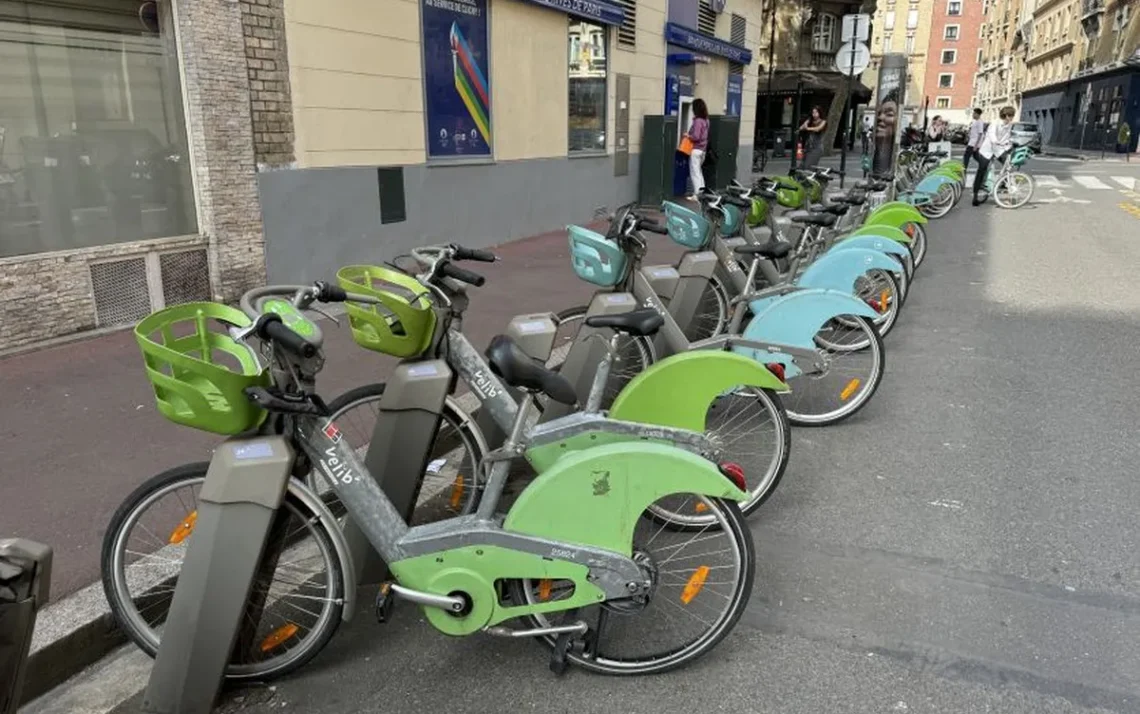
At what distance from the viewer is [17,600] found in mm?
1519

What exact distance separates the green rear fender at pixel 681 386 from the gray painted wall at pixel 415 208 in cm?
489

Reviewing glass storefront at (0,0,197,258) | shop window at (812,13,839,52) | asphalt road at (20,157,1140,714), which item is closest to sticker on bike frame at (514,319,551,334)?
asphalt road at (20,157,1140,714)

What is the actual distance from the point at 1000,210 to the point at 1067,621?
1421 centimetres

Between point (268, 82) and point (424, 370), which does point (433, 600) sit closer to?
point (424, 370)

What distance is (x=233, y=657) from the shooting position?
8.49ft

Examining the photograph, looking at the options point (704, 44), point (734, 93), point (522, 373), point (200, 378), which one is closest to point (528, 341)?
point (522, 373)

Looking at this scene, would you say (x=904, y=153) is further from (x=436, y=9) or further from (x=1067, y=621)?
(x=1067, y=621)

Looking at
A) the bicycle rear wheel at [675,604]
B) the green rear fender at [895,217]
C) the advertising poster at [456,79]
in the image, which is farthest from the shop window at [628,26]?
the bicycle rear wheel at [675,604]

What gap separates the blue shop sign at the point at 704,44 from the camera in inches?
573

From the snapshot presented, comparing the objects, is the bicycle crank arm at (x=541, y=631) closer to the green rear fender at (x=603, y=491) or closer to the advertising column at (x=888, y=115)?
the green rear fender at (x=603, y=491)

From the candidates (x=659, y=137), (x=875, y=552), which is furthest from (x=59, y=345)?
(x=659, y=137)

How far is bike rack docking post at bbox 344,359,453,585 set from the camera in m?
3.08

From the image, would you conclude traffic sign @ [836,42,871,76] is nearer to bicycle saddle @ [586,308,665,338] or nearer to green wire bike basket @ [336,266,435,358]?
bicycle saddle @ [586,308,665,338]

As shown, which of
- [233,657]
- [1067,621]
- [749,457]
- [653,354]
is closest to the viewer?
[233,657]
